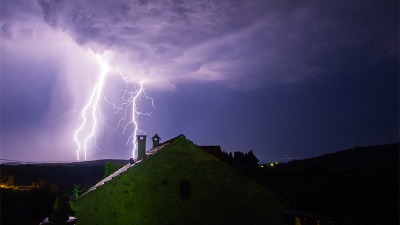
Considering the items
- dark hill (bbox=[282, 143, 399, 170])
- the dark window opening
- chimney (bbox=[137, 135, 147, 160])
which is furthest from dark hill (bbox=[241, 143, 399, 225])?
dark hill (bbox=[282, 143, 399, 170])

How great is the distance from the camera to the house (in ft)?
43.9

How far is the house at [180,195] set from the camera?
13.4 metres

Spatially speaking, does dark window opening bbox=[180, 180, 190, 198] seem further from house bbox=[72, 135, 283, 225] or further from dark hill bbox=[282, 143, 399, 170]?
dark hill bbox=[282, 143, 399, 170]

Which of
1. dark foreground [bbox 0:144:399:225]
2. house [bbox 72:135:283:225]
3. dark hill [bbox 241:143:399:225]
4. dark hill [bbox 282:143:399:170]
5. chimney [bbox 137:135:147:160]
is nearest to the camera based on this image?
house [bbox 72:135:283:225]

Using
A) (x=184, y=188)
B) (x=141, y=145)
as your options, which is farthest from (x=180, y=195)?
(x=141, y=145)

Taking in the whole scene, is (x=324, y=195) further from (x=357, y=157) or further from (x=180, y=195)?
(x=357, y=157)

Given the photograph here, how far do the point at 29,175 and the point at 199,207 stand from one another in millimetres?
71509

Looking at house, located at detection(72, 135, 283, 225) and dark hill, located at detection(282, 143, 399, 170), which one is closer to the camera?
house, located at detection(72, 135, 283, 225)

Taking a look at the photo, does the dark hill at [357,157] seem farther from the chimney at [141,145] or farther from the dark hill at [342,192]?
the chimney at [141,145]

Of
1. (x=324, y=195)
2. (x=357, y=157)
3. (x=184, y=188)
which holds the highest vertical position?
(x=357, y=157)

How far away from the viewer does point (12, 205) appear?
3984cm

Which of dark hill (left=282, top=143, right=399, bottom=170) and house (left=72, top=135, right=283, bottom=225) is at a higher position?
dark hill (left=282, top=143, right=399, bottom=170)

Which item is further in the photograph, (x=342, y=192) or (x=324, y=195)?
(x=342, y=192)

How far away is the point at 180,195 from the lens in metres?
13.9
